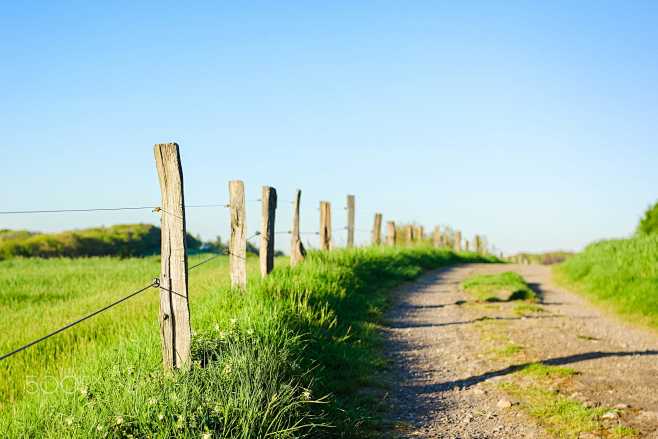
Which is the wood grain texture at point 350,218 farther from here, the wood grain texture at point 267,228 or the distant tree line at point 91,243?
the wood grain texture at point 267,228

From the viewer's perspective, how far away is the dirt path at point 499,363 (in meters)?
5.80

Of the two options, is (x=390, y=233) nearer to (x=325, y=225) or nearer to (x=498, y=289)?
(x=325, y=225)

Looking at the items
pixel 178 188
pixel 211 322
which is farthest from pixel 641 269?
pixel 178 188

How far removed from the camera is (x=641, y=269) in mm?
13711

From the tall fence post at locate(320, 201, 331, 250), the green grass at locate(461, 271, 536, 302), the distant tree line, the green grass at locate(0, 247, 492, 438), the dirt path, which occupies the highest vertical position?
the tall fence post at locate(320, 201, 331, 250)

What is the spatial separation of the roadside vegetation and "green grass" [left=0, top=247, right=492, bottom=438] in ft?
17.3

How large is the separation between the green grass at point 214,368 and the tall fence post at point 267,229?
0.96ft

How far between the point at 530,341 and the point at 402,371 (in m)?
2.67

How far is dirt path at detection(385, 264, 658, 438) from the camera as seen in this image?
5801 millimetres

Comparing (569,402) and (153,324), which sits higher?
(153,324)

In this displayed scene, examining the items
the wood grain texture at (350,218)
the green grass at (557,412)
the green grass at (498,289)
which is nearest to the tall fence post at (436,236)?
the wood grain texture at (350,218)

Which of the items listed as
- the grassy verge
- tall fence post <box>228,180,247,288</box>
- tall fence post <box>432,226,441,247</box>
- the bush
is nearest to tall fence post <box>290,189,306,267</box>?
tall fence post <box>228,180,247,288</box>

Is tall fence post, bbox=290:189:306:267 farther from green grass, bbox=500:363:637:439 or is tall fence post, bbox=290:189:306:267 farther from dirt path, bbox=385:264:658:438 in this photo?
green grass, bbox=500:363:637:439

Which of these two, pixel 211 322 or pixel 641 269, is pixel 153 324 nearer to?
pixel 211 322
